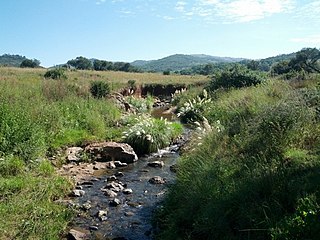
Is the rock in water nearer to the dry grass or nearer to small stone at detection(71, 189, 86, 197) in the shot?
small stone at detection(71, 189, 86, 197)

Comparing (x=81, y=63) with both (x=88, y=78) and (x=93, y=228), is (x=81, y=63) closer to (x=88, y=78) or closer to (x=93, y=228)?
(x=88, y=78)

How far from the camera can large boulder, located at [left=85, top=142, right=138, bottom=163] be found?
13180 mm

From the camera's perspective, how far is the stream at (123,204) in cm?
760

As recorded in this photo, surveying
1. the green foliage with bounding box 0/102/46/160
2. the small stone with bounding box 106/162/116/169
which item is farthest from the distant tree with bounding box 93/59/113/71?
the green foliage with bounding box 0/102/46/160

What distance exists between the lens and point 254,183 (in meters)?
5.80

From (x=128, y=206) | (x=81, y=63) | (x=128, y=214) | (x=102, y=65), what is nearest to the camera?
(x=128, y=214)

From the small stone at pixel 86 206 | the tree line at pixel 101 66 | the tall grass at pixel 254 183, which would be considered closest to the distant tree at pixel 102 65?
the tree line at pixel 101 66

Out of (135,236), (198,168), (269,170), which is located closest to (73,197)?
(135,236)

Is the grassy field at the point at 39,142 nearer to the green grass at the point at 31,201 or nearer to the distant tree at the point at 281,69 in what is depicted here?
the green grass at the point at 31,201

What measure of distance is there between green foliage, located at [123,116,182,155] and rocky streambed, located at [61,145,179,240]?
2.21 feet

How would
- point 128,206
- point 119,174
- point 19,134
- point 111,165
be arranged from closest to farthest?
1. point 128,206
2. point 19,134
3. point 119,174
4. point 111,165

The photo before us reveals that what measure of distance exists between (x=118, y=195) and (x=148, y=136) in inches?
202

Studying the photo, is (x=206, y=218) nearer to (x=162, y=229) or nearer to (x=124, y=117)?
(x=162, y=229)

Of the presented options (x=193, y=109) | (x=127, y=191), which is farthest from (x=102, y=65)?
(x=127, y=191)
